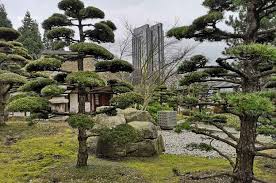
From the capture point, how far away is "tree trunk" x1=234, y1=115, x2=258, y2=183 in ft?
14.8

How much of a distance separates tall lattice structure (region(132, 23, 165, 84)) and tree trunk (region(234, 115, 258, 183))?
12.6 metres

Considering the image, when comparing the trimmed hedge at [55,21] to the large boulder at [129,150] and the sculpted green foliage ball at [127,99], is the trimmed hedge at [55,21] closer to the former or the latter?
the sculpted green foliage ball at [127,99]

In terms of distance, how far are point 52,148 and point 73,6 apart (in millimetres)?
3823

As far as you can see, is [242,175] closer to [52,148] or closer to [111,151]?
[111,151]

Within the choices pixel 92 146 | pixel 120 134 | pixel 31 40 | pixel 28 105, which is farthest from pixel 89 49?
pixel 31 40

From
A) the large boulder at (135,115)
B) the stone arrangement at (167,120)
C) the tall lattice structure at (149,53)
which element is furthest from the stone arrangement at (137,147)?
the tall lattice structure at (149,53)

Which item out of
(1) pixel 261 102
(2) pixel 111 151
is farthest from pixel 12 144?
(1) pixel 261 102

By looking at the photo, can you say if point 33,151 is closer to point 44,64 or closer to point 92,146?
point 92,146

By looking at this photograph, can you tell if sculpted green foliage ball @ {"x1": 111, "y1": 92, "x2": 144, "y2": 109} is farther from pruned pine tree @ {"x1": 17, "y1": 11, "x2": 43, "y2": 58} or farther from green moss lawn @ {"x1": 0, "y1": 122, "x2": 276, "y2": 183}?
pruned pine tree @ {"x1": 17, "y1": 11, "x2": 43, "y2": 58}

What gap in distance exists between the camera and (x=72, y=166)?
632cm

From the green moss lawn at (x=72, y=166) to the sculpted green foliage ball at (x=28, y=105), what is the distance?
1.25m

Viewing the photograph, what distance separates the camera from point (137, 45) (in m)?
19.2

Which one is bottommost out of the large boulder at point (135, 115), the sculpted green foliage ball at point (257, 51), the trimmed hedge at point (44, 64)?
the large boulder at point (135, 115)

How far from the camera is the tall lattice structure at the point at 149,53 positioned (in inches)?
696
